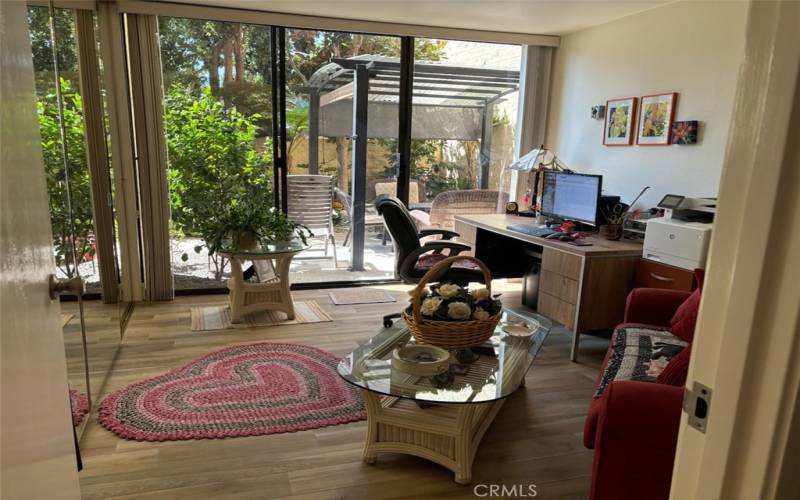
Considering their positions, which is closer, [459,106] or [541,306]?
[541,306]

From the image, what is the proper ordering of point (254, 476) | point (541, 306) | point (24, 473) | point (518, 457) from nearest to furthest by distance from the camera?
point (24, 473) < point (254, 476) < point (518, 457) < point (541, 306)

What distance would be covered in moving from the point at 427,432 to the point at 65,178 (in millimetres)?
1943

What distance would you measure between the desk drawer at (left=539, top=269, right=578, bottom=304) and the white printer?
48cm

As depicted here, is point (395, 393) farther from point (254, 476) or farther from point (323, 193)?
point (323, 193)

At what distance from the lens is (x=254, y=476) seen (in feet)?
6.99

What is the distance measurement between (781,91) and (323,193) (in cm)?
447

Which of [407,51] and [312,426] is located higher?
[407,51]

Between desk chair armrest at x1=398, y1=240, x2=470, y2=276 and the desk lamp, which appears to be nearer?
desk chair armrest at x1=398, y1=240, x2=470, y2=276

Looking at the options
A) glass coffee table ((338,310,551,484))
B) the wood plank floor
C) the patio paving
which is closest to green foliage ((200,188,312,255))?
the patio paving

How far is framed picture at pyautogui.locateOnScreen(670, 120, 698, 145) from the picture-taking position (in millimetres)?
3527

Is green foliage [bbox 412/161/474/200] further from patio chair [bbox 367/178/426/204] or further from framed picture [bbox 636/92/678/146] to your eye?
framed picture [bbox 636/92/678/146]

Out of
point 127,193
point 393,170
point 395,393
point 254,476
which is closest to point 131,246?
point 127,193

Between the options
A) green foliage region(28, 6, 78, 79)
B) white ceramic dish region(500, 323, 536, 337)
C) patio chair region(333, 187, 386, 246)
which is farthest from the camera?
patio chair region(333, 187, 386, 246)

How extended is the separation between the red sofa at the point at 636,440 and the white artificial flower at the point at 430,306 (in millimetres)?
841
